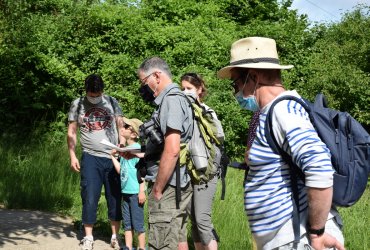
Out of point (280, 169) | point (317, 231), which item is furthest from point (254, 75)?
point (317, 231)

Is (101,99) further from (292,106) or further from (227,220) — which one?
(292,106)

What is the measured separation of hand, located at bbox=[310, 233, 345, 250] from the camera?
2.78m

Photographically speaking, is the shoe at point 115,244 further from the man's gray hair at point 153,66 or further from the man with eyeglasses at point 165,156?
the man's gray hair at point 153,66

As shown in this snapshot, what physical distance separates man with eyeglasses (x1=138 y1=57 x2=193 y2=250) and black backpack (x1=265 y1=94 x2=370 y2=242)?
4.79ft

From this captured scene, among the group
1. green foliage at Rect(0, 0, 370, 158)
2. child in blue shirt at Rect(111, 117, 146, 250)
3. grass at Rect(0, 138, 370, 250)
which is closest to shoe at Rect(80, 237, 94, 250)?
child in blue shirt at Rect(111, 117, 146, 250)

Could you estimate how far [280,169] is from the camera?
9.32 feet

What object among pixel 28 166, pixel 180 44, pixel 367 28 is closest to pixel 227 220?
pixel 28 166

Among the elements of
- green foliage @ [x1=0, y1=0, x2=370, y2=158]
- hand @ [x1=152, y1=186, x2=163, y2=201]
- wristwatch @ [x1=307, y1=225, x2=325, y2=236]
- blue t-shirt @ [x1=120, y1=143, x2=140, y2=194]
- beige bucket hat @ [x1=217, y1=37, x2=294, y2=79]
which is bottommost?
wristwatch @ [x1=307, y1=225, x2=325, y2=236]

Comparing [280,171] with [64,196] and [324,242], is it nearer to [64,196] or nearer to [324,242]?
[324,242]

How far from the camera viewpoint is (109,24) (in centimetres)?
1217

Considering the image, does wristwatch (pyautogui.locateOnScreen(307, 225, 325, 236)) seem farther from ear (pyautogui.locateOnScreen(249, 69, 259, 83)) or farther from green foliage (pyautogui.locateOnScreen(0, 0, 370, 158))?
green foliage (pyautogui.locateOnScreen(0, 0, 370, 158))

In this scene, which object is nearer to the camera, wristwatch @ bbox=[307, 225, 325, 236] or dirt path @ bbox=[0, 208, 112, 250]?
wristwatch @ bbox=[307, 225, 325, 236]

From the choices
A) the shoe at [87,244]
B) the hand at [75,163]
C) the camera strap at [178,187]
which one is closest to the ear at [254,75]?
the camera strap at [178,187]

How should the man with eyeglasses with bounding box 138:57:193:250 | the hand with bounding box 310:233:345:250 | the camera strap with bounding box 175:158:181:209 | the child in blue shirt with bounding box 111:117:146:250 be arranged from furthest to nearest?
the child in blue shirt with bounding box 111:117:146:250, the camera strap with bounding box 175:158:181:209, the man with eyeglasses with bounding box 138:57:193:250, the hand with bounding box 310:233:345:250
